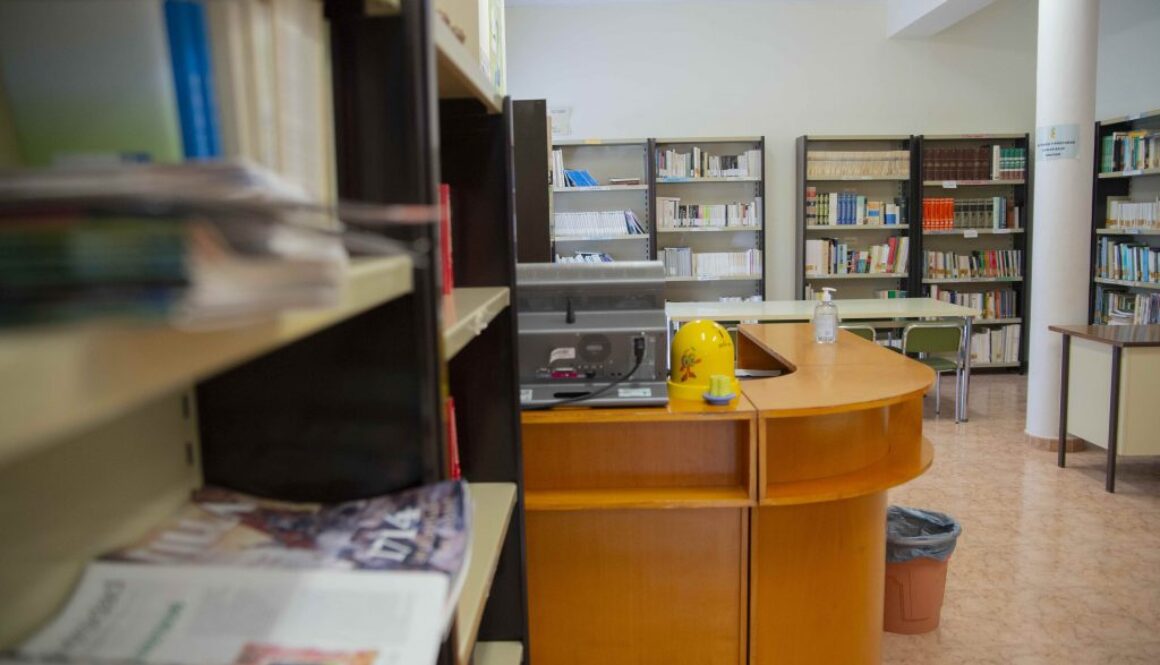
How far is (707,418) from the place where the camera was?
80.5 inches

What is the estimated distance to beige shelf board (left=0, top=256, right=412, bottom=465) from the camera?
26cm

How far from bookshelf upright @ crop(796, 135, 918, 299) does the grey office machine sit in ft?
15.0

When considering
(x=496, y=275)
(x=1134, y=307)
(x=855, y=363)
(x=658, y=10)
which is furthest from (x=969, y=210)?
(x=496, y=275)

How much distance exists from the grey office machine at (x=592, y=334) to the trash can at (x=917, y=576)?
3.37 ft

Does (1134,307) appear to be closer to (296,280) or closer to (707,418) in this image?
(707,418)

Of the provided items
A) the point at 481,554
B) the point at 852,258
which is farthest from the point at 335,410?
the point at 852,258

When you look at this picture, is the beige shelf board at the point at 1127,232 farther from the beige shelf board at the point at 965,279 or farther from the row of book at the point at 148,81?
the row of book at the point at 148,81

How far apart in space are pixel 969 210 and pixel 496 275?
6112 millimetres

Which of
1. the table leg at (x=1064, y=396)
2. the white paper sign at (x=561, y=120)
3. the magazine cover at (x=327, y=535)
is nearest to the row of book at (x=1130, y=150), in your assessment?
the table leg at (x=1064, y=396)

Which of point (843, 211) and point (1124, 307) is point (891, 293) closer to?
point (843, 211)

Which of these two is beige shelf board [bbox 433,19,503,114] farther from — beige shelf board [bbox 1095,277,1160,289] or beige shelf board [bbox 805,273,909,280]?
beige shelf board [bbox 1095,277,1160,289]

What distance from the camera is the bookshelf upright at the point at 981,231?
21.0 ft

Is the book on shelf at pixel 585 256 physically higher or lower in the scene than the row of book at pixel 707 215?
lower

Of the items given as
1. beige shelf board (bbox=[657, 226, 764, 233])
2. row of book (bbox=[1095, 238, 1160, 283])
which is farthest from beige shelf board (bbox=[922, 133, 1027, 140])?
beige shelf board (bbox=[657, 226, 764, 233])
